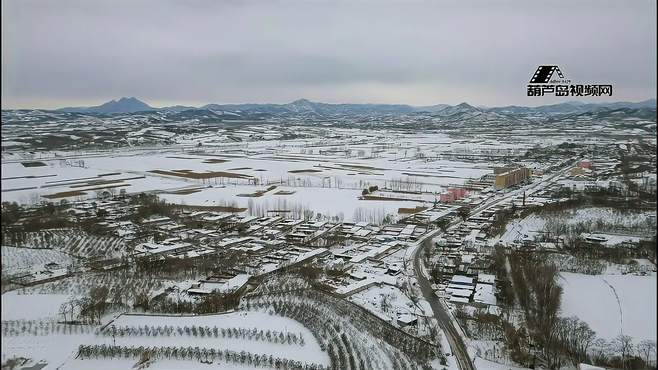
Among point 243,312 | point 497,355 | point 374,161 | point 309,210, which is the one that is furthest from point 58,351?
point 374,161

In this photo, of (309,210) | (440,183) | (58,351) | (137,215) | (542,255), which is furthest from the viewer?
(440,183)

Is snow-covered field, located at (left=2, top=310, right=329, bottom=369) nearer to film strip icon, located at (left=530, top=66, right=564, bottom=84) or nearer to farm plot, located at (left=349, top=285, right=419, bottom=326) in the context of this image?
farm plot, located at (left=349, top=285, right=419, bottom=326)

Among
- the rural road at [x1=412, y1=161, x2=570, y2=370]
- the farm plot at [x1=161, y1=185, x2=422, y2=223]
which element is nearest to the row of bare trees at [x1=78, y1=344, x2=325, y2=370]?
the rural road at [x1=412, y1=161, x2=570, y2=370]

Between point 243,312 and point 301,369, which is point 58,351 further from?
point 301,369

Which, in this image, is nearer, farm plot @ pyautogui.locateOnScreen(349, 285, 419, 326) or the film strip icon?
the film strip icon

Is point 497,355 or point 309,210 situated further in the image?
point 309,210

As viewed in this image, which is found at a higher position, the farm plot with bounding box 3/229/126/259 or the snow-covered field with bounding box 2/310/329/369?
the farm plot with bounding box 3/229/126/259
